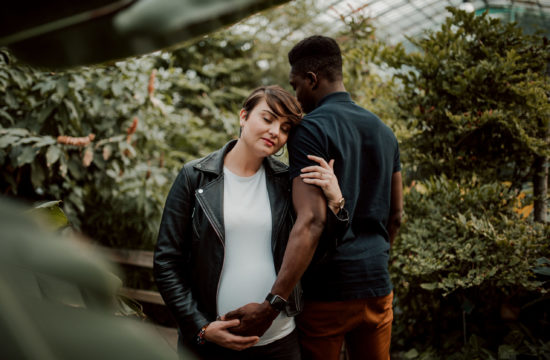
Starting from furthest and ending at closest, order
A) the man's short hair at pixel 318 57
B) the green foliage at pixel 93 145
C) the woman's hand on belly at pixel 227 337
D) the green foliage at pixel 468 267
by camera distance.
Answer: the green foliage at pixel 93 145 < the green foliage at pixel 468 267 < the man's short hair at pixel 318 57 < the woman's hand on belly at pixel 227 337

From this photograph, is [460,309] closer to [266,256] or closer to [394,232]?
[394,232]

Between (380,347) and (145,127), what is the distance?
242 cm

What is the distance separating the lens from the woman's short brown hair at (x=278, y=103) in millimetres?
1467

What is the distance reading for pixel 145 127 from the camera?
3.11 metres

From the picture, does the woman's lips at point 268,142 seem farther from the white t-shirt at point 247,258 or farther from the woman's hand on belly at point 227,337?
the woman's hand on belly at point 227,337

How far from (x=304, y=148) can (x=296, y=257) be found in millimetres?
419

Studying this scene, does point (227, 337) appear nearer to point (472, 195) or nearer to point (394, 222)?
point (394, 222)

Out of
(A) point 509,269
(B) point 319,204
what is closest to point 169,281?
(B) point 319,204

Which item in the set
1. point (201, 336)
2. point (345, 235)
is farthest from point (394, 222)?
point (201, 336)

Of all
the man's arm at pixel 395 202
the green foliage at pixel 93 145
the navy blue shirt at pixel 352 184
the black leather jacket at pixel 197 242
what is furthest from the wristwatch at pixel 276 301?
the green foliage at pixel 93 145

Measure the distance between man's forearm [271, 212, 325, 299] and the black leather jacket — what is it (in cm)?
8

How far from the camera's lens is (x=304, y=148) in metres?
1.46

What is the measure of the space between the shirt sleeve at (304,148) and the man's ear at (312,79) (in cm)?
29

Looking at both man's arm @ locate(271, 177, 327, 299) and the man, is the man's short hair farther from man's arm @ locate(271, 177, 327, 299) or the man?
man's arm @ locate(271, 177, 327, 299)
